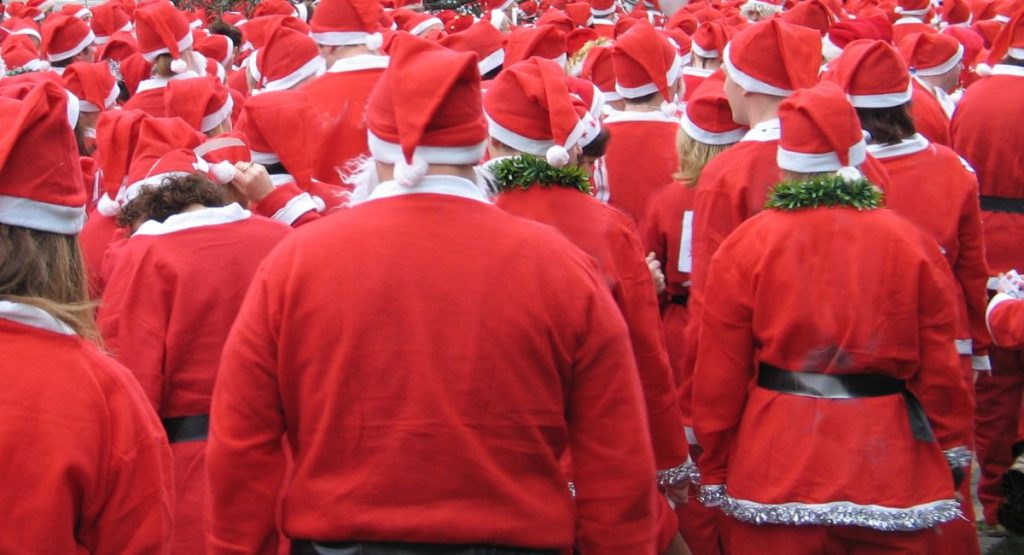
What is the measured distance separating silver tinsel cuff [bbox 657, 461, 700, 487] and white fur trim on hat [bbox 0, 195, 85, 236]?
2264 millimetres

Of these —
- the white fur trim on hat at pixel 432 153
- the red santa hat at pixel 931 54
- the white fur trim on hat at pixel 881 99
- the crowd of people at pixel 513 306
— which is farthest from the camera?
the red santa hat at pixel 931 54

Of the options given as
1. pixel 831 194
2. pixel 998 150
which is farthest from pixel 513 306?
pixel 998 150

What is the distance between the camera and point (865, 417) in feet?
13.2

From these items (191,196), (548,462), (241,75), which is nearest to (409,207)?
(548,462)

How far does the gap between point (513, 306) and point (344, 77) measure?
3907 mm

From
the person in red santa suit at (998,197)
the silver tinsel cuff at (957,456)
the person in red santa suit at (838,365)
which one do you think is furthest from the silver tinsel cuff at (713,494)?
the person in red santa suit at (998,197)

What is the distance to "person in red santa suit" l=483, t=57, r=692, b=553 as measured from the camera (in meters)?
4.26

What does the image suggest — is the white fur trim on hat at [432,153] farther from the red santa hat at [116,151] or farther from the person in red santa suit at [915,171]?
the person in red santa suit at [915,171]

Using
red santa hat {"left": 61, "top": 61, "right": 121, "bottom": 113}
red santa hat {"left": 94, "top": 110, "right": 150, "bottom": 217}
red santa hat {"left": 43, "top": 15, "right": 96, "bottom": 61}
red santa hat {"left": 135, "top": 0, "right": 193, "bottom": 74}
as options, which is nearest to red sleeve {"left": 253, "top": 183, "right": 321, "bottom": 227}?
red santa hat {"left": 94, "top": 110, "right": 150, "bottom": 217}

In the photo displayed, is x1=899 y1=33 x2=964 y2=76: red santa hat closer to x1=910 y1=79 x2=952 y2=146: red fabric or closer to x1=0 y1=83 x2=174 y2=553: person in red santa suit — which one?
x1=910 y1=79 x2=952 y2=146: red fabric

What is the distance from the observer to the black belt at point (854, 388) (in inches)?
160

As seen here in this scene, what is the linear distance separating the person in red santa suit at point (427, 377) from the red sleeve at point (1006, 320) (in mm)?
2813

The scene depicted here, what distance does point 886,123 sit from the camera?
17.1 ft

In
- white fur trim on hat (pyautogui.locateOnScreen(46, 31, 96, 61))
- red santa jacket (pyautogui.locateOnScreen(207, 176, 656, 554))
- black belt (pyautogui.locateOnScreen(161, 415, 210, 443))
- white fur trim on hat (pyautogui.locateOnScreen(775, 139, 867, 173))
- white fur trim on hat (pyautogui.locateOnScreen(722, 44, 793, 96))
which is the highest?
red santa jacket (pyautogui.locateOnScreen(207, 176, 656, 554))
